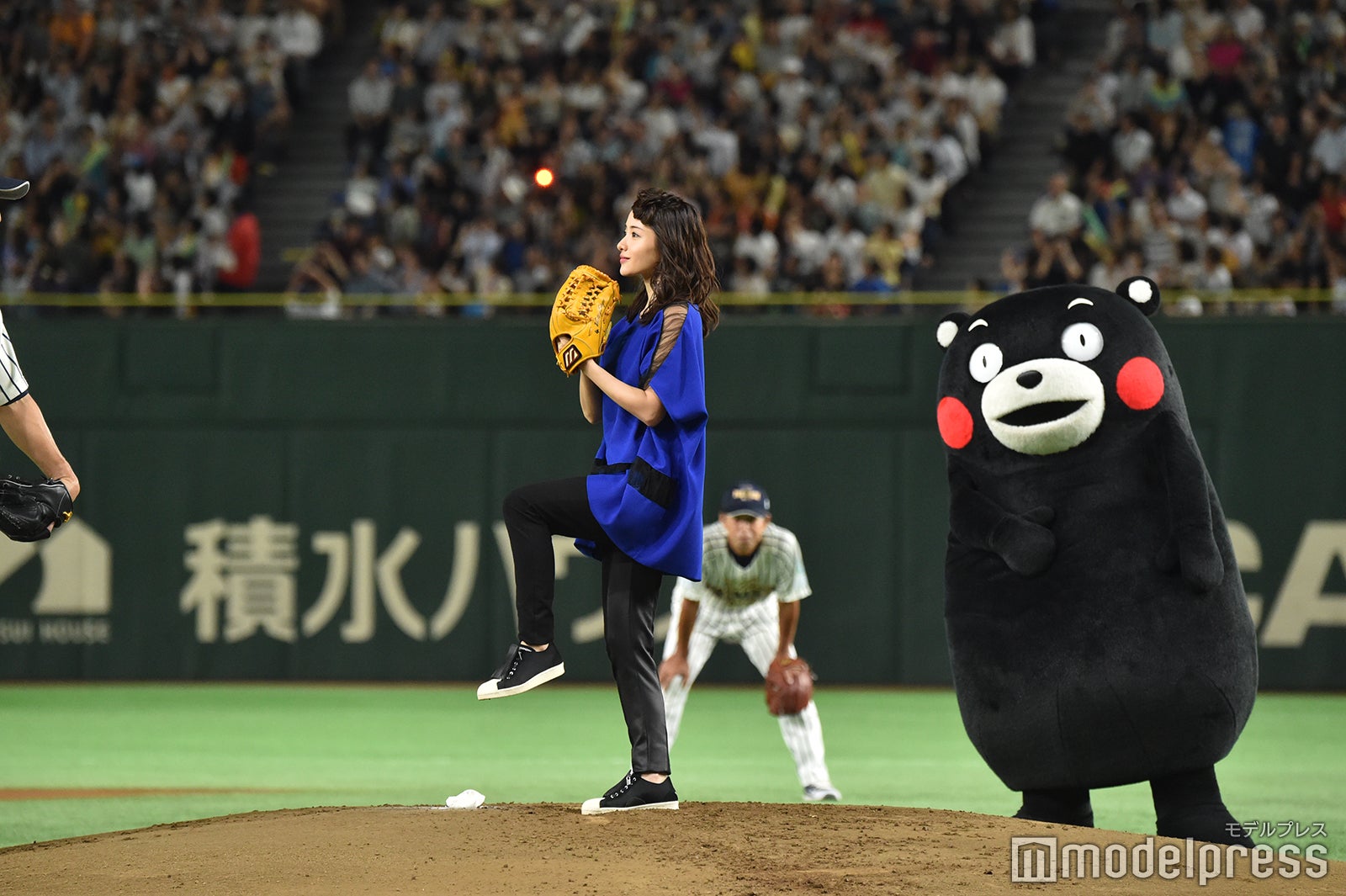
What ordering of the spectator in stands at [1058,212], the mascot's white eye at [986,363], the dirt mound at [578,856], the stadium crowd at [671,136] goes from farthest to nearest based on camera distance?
the stadium crowd at [671,136], the spectator in stands at [1058,212], the mascot's white eye at [986,363], the dirt mound at [578,856]

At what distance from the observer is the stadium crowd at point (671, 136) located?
54.0ft

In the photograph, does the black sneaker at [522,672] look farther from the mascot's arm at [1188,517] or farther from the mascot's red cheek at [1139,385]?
the mascot's red cheek at [1139,385]

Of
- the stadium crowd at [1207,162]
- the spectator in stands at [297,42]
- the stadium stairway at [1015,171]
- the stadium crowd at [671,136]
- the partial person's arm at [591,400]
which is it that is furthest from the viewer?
the spectator in stands at [297,42]

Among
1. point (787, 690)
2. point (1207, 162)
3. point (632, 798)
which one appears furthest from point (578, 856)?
point (1207, 162)

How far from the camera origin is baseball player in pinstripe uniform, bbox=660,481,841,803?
962cm

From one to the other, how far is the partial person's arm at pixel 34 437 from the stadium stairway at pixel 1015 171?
12264 mm

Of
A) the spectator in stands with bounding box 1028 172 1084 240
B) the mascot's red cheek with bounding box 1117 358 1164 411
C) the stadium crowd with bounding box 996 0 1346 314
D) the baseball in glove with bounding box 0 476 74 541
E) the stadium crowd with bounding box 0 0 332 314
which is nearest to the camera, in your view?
the baseball in glove with bounding box 0 476 74 541

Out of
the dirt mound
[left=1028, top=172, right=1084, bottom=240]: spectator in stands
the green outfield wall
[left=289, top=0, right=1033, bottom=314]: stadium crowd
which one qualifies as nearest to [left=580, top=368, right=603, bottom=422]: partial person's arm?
the dirt mound

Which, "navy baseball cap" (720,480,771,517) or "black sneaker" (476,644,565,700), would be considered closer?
"black sneaker" (476,644,565,700)

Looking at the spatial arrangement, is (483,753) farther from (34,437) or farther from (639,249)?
(34,437)

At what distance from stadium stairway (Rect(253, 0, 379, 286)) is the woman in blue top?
12.7 m

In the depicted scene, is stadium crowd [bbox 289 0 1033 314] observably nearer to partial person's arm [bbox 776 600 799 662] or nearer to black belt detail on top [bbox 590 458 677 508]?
partial person's arm [bbox 776 600 799 662]

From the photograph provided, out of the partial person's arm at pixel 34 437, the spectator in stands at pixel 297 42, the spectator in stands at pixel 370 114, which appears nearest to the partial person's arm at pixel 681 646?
the partial person's arm at pixel 34 437

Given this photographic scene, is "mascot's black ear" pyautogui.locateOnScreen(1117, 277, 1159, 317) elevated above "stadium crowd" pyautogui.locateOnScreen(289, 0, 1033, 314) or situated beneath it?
situated beneath
